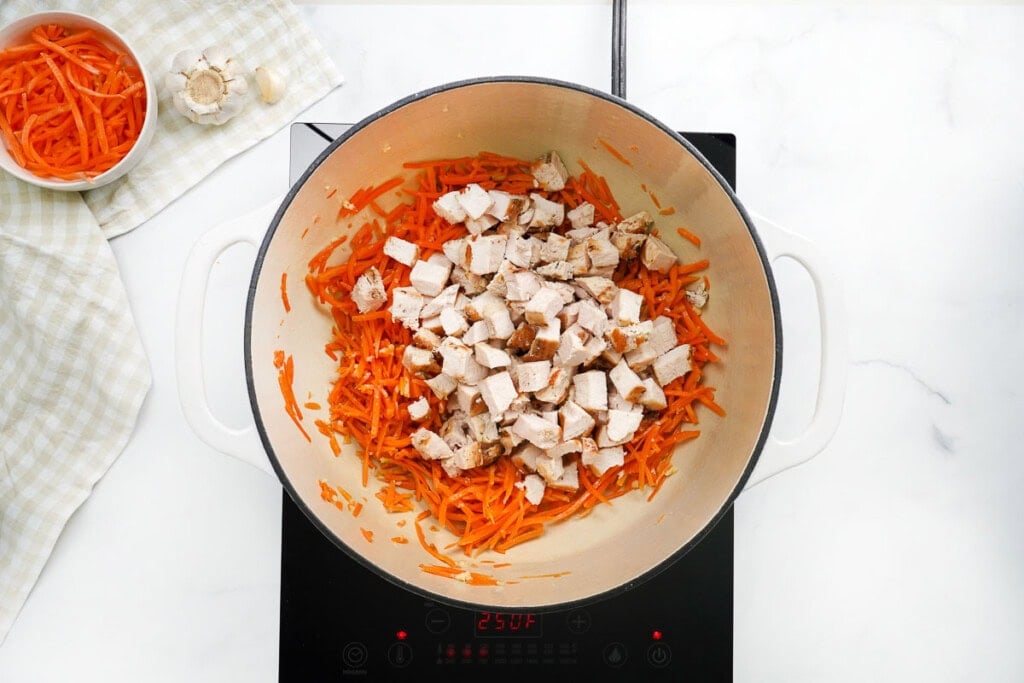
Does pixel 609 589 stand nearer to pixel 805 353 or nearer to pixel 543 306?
pixel 543 306

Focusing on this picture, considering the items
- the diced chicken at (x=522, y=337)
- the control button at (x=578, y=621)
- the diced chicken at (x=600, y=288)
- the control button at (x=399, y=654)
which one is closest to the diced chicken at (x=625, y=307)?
the diced chicken at (x=600, y=288)

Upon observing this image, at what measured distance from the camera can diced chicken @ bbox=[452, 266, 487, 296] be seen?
112 centimetres

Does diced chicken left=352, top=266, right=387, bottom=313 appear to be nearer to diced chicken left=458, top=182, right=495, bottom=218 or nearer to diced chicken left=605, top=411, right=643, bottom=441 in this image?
diced chicken left=458, top=182, right=495, bottom=218

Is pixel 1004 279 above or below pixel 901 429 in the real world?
above

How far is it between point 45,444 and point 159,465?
18 centimetres

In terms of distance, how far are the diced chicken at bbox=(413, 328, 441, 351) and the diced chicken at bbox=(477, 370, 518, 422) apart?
9cm

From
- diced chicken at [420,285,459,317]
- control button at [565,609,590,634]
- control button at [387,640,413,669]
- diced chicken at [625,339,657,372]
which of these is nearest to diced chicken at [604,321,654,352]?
diced chicken at [625,339,657,372]

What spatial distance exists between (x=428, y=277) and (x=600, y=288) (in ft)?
0.79

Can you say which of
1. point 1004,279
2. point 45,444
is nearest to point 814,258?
point 1004,279

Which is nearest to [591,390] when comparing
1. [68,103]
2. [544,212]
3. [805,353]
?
[544,212]

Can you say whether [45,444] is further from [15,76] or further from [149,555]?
[15,76]

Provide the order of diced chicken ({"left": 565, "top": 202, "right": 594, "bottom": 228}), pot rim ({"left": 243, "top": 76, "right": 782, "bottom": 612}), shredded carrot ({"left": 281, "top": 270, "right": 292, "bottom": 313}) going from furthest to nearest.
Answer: diced chicken ({"left": 565, "top": 202, "right": 594, "bottom": 228}) → shredded carrot ({"left": 281, "top": 270, "right": 292, "bottom": 313}) → pot rim ({"left": 243, "top": 76, "right": 782, "bottom": 612})

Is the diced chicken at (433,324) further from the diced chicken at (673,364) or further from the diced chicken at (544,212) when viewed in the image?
the diced chicken at (673,364)

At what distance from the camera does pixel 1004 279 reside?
4.20 feet
